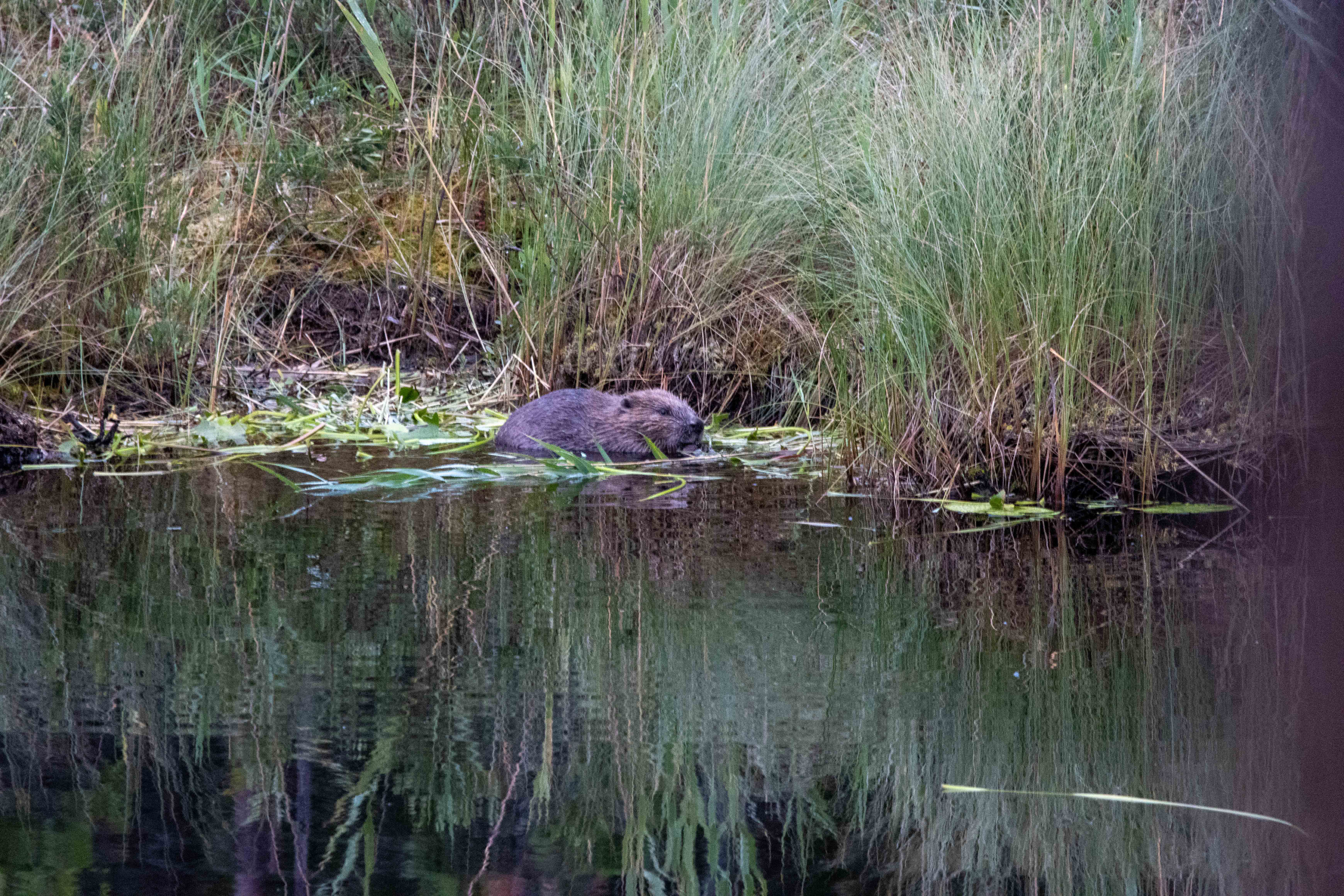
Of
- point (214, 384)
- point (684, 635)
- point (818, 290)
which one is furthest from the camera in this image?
point (214, 384)

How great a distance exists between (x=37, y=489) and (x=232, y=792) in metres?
2.82

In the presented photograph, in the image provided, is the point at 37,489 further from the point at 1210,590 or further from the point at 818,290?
the point at 1210,590

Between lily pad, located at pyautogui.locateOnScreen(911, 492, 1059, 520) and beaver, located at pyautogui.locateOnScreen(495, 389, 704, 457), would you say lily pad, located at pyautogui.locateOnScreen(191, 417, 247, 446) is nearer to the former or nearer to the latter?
beaver, located at pyautogui.locateOnScreen(495, 389, 704, 457)

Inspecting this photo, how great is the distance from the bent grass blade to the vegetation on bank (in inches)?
22.1

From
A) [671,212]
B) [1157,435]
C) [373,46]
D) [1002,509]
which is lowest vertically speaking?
[1002,509]

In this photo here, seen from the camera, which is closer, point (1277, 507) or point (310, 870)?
point (310, 870)

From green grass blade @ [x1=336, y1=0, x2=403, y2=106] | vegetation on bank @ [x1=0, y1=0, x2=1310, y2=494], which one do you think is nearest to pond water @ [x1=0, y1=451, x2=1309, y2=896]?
vegetation on bank @ [x1=0, y1=0, x2=1310, y2=494]

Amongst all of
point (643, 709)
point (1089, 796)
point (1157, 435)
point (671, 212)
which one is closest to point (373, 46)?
point (671, 212)

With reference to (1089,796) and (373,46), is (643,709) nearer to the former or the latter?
(1089,796)

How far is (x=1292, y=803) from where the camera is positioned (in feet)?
3.00

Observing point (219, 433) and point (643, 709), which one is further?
point (219, 433)

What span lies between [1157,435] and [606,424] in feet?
7.48

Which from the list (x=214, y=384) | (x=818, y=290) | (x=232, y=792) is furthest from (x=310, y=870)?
(x=214, y=384)

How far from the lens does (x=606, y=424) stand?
204 inches
